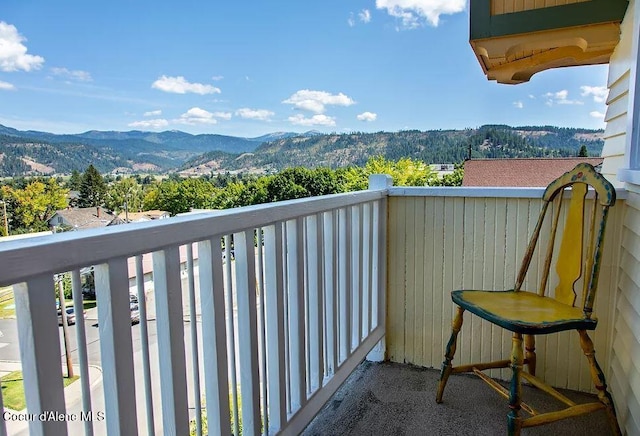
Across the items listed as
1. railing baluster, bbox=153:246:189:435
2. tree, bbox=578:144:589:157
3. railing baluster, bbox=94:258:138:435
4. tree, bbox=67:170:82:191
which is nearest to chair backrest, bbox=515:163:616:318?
railing baluster, bbox=153:246:189:435

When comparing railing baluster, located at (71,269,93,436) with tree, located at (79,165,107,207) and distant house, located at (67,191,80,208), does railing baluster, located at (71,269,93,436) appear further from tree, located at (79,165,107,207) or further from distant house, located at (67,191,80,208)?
tree, located at (79,165,107,207)

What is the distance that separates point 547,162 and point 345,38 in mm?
29963

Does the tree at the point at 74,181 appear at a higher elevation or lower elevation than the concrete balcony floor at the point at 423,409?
higher

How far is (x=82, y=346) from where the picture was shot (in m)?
0.73

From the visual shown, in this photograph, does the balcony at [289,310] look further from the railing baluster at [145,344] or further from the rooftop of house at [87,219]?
the rooftop of house at [87,219]

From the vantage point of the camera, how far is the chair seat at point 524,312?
142 cm

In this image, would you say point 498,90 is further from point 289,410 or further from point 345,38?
point 289,410

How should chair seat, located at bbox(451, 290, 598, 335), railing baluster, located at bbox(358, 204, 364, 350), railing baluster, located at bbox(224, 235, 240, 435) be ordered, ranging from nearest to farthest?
railing baluster, located at bbox(224, 235, 240, 435)
chair seat, located at bbox(451, 290, 598, 335)
railing baluster, located at bbox(358, 204, 364, 350)

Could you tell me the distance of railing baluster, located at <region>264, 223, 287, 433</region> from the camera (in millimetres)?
1323

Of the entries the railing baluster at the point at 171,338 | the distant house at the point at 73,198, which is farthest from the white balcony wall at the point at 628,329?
the distant house at the point at 73,198

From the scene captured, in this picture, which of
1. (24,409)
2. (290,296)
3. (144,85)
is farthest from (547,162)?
(144,85)

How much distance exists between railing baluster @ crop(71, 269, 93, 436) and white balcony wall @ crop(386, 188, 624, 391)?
67.0 inches

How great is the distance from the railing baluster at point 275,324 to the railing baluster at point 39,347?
707 mm

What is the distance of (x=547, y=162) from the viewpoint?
227 inches
